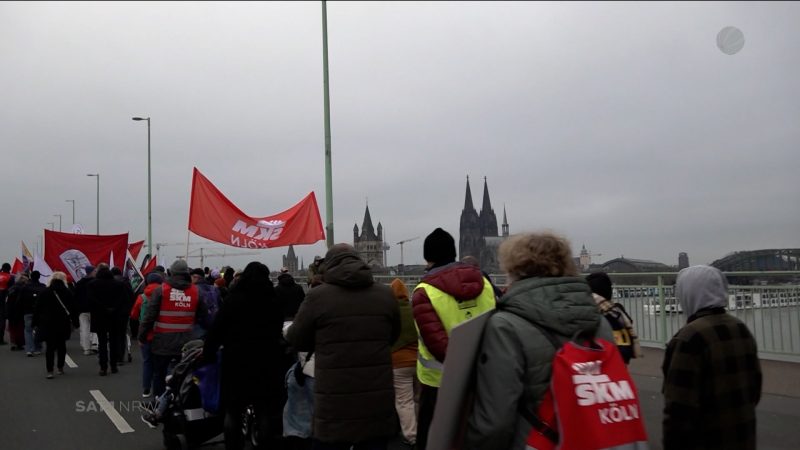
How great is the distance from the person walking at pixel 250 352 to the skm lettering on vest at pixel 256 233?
7512mm

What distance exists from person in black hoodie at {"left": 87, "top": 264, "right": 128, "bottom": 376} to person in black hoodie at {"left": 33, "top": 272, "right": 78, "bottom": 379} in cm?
42

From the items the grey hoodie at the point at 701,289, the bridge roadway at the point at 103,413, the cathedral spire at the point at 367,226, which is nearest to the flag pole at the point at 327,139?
the bridge roadway at the point at 103,413

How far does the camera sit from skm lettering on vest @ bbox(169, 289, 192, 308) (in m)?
7.72

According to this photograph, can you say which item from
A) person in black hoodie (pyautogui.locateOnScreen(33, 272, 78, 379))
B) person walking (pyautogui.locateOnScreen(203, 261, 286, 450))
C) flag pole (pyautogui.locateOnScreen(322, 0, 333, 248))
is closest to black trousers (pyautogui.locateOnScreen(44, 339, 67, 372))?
person in black hoodie (pyautogui.locateOnScreen(33, 272, 78, 379))

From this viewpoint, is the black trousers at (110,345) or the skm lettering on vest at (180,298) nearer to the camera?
the skm lettering on vest at (180,298)

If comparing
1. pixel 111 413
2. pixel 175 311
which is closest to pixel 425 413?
pixel 175 311

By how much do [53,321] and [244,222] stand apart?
3.66 metres

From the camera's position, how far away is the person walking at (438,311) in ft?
14.6

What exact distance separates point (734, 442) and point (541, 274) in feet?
3.89

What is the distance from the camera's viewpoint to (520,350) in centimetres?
248

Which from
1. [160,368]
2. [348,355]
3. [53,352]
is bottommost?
[53,352]

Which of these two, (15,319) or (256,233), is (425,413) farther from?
(15,319)

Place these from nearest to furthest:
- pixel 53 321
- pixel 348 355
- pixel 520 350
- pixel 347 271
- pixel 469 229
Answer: pixel 520 350 < pixel 348 355 < pixel 347 271 < pixel 53 321 < pixel 469 229

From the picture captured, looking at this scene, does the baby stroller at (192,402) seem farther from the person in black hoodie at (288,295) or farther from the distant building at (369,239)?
the distant building at (369,239)
